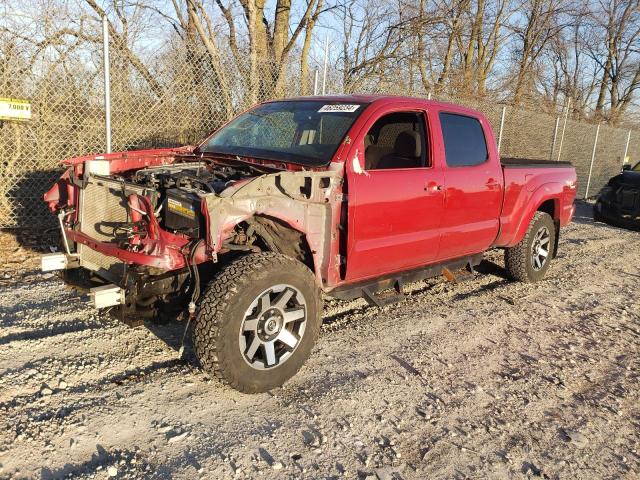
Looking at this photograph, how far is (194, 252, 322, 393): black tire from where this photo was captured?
3.08 meters

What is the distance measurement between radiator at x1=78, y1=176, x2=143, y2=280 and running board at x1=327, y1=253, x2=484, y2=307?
160 cm

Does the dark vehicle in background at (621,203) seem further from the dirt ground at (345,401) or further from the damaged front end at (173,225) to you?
the damaged front end at (173,225)

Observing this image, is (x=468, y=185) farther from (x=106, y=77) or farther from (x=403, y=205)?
(x=106, y=77)

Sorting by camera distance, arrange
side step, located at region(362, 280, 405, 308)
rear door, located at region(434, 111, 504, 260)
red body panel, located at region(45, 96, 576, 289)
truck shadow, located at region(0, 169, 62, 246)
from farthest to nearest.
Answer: truck shadow, located at region(0, 169, 62, 246) → rear door, located at region(434, 111, 504, 260) → side step, located at region(362, 280, 405, 308) → red body panel, located at region(45, 96, 576, 289)

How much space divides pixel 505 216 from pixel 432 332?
1.68 meters

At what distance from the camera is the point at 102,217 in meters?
3.62

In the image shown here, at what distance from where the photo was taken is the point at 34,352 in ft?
11.9

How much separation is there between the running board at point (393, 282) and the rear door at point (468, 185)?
115mm

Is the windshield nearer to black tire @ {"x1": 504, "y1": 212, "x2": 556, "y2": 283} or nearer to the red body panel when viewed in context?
the red body panel

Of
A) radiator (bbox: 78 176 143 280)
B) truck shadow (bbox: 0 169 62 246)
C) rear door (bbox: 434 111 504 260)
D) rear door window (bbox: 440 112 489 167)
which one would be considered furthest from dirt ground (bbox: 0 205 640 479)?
rear door window (bbox: 440 112 489 167)

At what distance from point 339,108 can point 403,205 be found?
0.97 meters

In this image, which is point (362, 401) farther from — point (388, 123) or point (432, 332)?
point (388, 123)

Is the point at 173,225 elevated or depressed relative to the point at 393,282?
elevated

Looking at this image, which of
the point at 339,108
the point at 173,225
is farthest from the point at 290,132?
the point at 173,225
